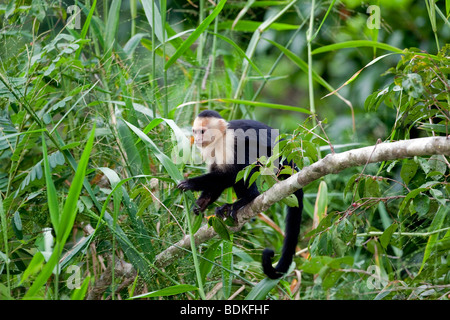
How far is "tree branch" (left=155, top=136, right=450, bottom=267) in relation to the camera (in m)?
1.32

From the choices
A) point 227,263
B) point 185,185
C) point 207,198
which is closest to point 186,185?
point 185,185

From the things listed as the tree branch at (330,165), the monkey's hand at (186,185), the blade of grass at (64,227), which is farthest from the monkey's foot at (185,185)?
the blade of grass at (64,227)

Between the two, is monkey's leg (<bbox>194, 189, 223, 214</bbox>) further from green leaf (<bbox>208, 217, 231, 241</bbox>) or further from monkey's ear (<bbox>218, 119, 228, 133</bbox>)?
green leaf (<bbox>208, 217, 231, 241</bbox>)

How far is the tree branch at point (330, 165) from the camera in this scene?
4.32 feet

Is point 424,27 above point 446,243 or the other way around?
above

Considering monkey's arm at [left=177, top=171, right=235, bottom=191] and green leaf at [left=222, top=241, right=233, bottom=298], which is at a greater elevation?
monkey's arm at [left=177, top=171, right=235, bottom=191]

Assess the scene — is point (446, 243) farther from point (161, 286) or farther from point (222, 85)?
point (222, 85)

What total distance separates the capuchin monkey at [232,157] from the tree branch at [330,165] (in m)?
0.21

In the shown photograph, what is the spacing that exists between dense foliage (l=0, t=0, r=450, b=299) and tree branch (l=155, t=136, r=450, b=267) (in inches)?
2.6

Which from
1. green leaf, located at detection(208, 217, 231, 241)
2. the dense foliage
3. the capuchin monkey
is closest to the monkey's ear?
the capuchin monkey

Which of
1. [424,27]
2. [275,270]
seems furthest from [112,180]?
[424,27]

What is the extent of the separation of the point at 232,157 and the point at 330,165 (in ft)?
2.77

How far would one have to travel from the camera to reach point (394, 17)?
3.52 meters
